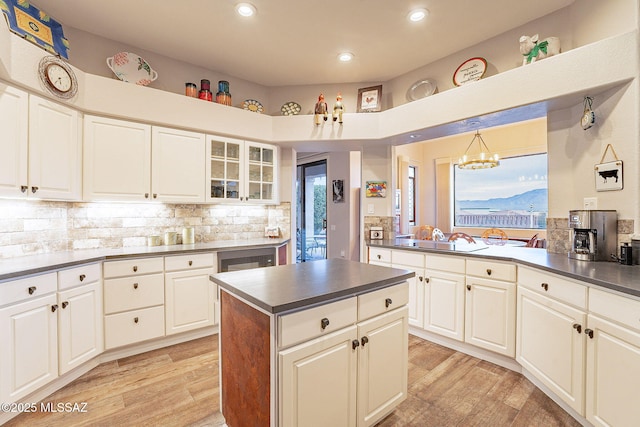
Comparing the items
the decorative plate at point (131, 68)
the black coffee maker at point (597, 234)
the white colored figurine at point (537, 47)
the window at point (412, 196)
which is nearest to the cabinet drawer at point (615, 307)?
the black coffee maker at point (597, 234)

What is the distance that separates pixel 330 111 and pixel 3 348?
371 centimetres

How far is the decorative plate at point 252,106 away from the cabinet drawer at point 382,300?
302 cm

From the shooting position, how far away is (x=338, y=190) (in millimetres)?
5816

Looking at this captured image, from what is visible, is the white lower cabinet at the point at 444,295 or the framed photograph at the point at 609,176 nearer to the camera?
the framed photograph at the point at 609,176

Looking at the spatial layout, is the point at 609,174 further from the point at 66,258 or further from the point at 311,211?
the point at 311,211

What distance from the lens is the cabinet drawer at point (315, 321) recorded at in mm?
1229

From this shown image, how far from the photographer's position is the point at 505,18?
8.61 ft

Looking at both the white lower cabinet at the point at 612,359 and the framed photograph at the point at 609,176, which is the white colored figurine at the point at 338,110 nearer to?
the framed photograph at the point at 609,176

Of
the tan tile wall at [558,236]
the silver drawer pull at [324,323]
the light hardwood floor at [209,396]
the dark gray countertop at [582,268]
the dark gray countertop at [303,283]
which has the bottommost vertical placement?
the light hardwood floor at [209,396]

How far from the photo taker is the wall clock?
223cm

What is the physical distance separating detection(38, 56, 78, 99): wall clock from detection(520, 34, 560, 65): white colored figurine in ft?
12.9

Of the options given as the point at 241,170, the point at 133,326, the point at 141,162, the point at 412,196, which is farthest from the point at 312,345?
the point at 412,196

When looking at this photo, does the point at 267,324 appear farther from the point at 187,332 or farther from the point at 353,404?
the point at 187,332

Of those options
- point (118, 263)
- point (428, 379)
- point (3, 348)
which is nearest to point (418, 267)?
point (428, 379)
